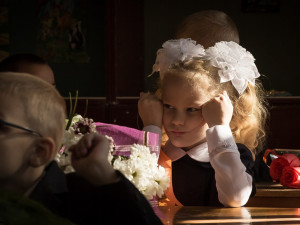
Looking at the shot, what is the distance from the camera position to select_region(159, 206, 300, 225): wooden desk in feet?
4.50

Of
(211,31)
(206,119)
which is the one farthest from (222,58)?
(211,31)

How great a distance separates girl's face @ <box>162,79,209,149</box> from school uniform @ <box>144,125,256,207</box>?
0.06 meters

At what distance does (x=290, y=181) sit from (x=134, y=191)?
173 cm

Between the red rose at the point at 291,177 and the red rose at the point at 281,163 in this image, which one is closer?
the red rose at the point at 291,177

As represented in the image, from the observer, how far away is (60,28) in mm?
5105

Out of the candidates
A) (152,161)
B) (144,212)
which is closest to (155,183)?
(152,161)

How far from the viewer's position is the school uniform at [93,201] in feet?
3.19

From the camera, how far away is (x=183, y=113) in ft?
6.53

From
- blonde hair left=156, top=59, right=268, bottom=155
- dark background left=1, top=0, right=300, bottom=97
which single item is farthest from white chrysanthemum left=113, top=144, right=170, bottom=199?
dark background left=1, top=0, right=300, bottom=97

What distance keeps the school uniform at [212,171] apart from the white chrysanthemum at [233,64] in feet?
0.73

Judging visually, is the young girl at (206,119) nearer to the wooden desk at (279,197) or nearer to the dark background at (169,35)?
the wooden desk at (279,197)

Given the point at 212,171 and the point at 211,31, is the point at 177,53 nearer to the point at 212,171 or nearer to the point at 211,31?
the point at 212,171

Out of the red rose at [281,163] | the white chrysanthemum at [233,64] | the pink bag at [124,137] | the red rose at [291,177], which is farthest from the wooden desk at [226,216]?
the red rose at [281,163]

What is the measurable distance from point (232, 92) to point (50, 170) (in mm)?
1291
